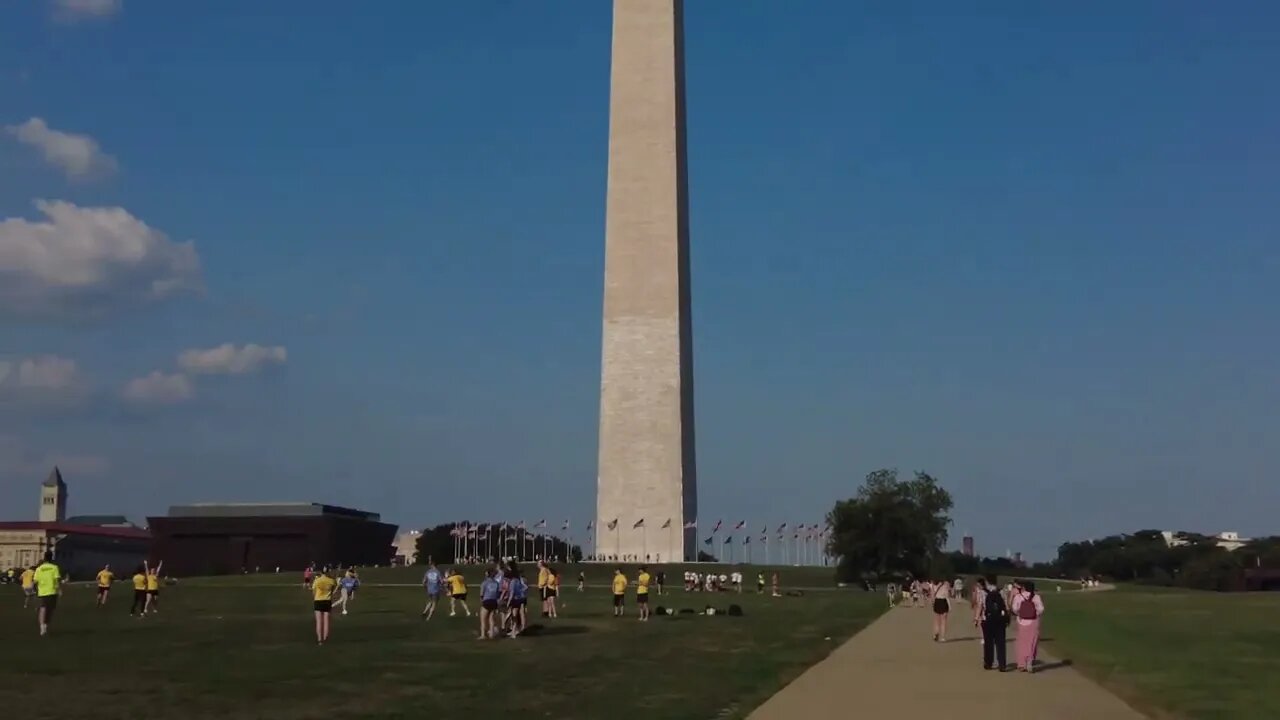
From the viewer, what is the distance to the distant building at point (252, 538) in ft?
358

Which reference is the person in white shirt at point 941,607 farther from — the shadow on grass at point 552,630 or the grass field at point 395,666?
the shadow on grass at point 552,630

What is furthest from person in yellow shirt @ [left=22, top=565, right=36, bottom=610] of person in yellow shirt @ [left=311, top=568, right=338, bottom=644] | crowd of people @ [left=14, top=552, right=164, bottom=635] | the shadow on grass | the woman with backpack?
the woman with backpack

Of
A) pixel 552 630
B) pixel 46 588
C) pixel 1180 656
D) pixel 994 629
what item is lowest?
pixel 1180 656

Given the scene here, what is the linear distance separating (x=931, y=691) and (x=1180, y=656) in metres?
7.40

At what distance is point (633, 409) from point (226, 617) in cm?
4307

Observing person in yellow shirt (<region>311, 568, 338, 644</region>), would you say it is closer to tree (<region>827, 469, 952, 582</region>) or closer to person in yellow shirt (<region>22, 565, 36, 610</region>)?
person in yellow shirt (<region>22, 565, 36, 610</region>)

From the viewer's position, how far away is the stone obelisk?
74.1 m

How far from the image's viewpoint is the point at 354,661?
1964 centimetres

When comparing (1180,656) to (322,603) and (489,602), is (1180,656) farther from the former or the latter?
(322,603)

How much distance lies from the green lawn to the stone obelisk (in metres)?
36.1

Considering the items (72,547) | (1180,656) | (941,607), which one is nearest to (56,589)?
(941,607)

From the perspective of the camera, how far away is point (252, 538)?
11094 cm

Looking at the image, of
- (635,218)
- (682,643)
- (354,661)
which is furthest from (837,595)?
(354,661)

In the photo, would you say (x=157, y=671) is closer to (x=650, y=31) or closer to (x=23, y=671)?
(x=23, y=671)
